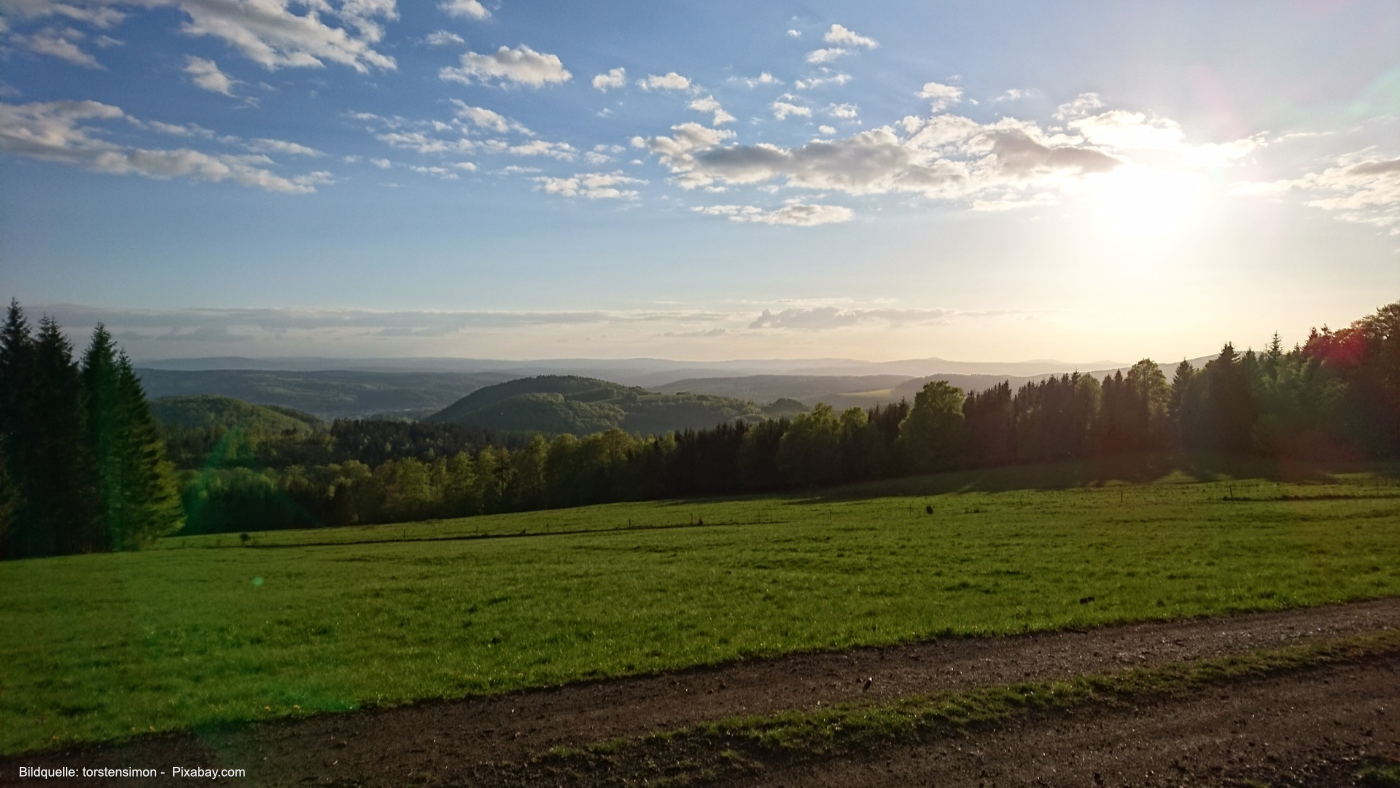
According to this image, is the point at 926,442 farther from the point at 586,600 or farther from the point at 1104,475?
the point at 586,600

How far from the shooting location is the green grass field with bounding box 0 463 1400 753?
13.8 metres

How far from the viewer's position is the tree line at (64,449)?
1889 inches

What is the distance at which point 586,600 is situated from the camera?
2105cm

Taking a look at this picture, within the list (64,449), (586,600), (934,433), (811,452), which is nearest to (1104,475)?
(934,433)

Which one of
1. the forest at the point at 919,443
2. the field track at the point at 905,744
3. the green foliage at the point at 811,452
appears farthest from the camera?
the green foliage at the point at 811,452

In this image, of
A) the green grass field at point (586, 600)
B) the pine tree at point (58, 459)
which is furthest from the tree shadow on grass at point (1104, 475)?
the pine tree at point (58, 459)

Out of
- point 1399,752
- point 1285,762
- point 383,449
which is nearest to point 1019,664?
point 1285,762

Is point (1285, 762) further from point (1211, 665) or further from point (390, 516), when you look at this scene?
point (390, 516)

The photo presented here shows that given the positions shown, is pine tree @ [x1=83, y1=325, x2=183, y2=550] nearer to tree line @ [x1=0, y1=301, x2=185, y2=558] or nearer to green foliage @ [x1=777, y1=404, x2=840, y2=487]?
tree line @ [x1=0, y1=301, x2=185, y2=558]

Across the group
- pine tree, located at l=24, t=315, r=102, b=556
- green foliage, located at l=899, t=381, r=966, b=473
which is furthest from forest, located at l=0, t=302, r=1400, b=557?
pine tree, located at l=24, t=315, r=102, b=556

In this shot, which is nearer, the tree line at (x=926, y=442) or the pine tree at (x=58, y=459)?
the pine tree at (x=58, y=459)

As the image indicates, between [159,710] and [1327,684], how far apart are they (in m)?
21.2

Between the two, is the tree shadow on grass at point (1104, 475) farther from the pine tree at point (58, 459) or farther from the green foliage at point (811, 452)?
the pine tree at point (58, 459)

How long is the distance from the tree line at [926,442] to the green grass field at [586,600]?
46151 mm
